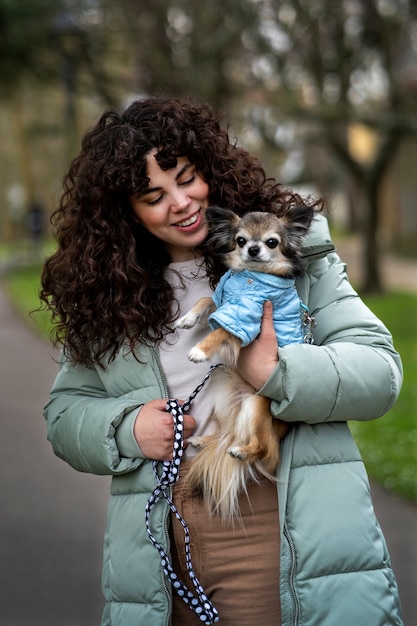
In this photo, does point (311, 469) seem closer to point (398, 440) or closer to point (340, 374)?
point (340, 374)

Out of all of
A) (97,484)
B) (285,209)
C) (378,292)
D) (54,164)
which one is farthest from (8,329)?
(54,164)

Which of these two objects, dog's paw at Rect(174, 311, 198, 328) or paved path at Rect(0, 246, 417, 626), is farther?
paved path at Rect(0, 246, 417, 626)

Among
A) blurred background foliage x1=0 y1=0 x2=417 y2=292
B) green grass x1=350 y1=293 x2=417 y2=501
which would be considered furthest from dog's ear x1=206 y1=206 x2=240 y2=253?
blurred background foliage x1=0 y1=0 x2=417 y2=292

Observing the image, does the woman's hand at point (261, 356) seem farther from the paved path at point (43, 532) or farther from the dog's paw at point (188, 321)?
the paved path at point (43, 532)

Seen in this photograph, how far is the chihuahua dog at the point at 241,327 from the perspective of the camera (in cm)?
259

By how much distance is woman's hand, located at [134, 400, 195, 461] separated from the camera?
259 centimetres

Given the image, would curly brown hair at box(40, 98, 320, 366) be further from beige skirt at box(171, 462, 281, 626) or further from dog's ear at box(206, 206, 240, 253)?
beige skirt at box(171, 462, 281, 626)

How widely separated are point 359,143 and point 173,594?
135 ft

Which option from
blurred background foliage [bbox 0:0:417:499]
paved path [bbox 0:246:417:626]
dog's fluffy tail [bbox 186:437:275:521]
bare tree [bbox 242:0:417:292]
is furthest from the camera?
blurred background foliage [bbox 0:0:417:499]

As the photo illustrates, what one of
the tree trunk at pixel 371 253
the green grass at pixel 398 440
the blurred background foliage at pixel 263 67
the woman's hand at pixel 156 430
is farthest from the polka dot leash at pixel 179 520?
the tree trunk at pixel 371 253

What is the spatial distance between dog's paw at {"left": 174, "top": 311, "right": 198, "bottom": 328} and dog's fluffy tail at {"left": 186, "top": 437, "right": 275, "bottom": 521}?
380mm

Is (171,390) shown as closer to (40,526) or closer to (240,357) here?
(240,357)

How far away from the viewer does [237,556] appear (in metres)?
2.56

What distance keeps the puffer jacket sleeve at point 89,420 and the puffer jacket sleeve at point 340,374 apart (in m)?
0.47
